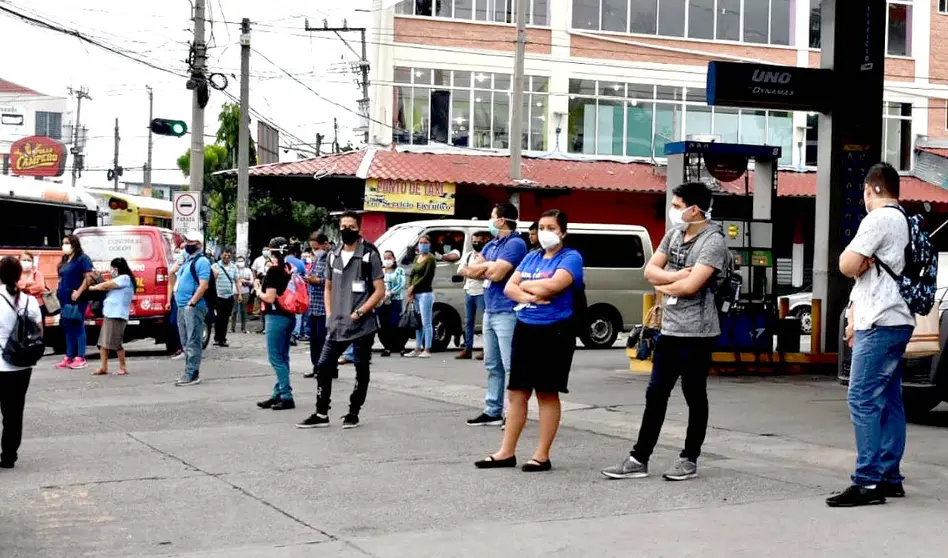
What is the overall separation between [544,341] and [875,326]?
222 cm

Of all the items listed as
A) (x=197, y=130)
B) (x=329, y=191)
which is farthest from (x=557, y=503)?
(x=329, y=191)

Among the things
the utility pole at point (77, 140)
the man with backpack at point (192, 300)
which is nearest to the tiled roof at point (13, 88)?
the utility pole at point (77, 140)

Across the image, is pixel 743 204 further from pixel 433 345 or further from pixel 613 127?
pixel 613 127

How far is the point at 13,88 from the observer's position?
107 metres

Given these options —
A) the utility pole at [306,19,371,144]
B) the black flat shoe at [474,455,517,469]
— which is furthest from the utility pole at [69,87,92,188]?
the black flat shoe at [474,455,517,469]

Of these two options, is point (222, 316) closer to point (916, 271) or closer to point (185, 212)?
point (185, 212)

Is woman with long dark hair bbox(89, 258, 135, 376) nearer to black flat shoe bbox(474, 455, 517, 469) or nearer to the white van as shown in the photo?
the white van

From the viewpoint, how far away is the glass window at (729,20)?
3597 centimetres

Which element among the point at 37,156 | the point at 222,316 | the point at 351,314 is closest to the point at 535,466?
the point at 351,314

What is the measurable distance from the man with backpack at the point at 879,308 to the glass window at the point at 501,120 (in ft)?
89.4

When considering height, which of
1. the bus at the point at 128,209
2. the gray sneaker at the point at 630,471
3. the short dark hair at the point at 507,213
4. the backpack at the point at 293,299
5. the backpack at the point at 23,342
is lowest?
the gray sneaker at the point at 630,471

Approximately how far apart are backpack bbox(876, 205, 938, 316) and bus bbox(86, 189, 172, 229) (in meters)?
26.1

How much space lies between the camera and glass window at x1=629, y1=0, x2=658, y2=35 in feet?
116

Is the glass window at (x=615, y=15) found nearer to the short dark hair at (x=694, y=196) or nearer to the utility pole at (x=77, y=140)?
the short dark hair at (x=694, y=196)
